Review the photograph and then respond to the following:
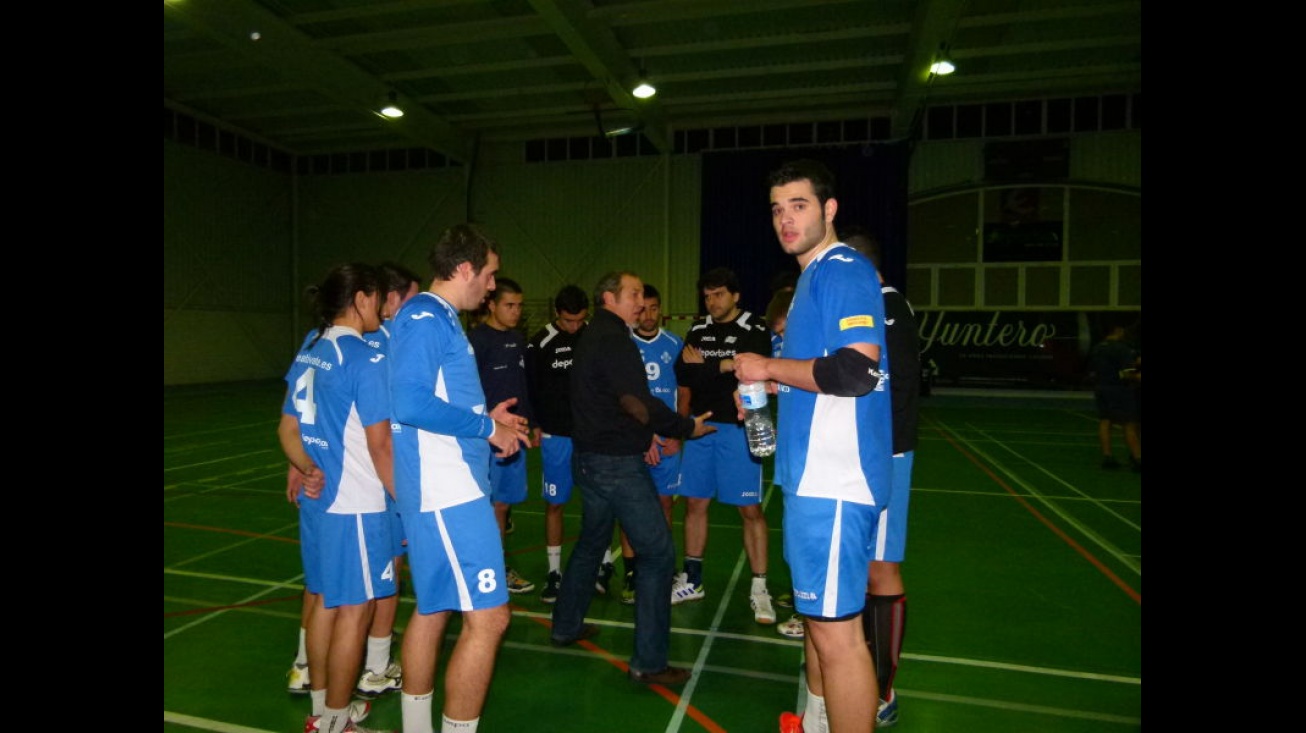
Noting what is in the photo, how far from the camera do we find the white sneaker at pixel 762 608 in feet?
15.0

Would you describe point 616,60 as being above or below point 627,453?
above

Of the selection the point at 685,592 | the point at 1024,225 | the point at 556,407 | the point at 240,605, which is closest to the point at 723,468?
the point at 685,592

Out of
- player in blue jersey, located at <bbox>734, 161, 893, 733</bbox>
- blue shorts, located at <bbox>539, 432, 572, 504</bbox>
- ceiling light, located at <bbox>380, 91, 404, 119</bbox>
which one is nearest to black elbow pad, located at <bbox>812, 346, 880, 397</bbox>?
player in blue jersey, located at <bbox>734, 161, 893, 733</bbox>

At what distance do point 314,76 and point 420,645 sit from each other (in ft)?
54.2

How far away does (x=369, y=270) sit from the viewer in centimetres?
328

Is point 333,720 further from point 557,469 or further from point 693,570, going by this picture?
point 693,570

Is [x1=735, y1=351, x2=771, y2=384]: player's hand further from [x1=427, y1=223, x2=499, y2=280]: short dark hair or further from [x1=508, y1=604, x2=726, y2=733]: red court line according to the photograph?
[x1=508, y1=604, x2=726, y2=733]: red court line

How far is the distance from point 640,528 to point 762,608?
1.42 meters

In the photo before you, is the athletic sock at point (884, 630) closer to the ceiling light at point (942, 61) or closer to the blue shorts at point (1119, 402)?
the blue shorts at point (1119, 402)

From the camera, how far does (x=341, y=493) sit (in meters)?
2.97

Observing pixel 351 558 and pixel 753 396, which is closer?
pixel 753 396

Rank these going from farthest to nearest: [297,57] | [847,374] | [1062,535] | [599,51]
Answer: [297,57], [599,51], [1062,535], [847,374]
